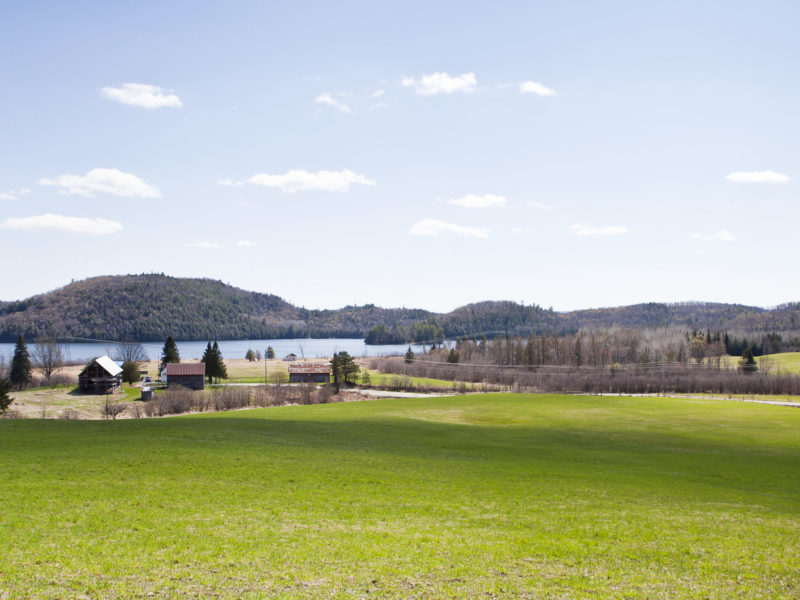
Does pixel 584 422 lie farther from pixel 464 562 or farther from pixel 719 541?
pixel 464 562

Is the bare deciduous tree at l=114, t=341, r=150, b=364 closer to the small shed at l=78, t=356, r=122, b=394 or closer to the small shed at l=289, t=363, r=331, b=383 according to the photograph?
the small shed at l=78, t=356, r=122, b=394

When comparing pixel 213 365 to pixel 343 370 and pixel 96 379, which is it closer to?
pixel 96 379

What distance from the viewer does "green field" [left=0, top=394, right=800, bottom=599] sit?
12.3 metres

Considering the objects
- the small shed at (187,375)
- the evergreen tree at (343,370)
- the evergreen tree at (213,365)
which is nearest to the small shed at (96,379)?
the small shed at (187,375)

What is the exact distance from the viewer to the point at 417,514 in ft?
61.1

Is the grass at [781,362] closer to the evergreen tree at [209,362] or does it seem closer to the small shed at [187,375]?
the evergreen tree at [209,362]

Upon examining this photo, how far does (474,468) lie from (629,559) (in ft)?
45.4

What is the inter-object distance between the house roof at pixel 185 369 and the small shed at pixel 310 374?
811 inches

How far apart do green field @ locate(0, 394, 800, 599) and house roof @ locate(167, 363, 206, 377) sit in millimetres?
65118

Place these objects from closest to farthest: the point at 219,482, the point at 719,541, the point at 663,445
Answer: the point at 719,541 → the point at 219,482 → the point at 663,445

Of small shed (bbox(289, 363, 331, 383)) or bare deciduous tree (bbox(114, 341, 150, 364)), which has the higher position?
bare deciduous tree (bbox(114, 341, 150, 364))

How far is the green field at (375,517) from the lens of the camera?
484 inches

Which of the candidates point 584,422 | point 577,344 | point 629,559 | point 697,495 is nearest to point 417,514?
point 629,559

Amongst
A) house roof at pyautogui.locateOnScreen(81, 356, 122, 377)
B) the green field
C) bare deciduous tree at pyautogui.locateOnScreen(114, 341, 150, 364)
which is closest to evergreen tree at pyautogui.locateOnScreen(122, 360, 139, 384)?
house roof at pyautogui.locateOnScreen(81, 356, 122, 377)
